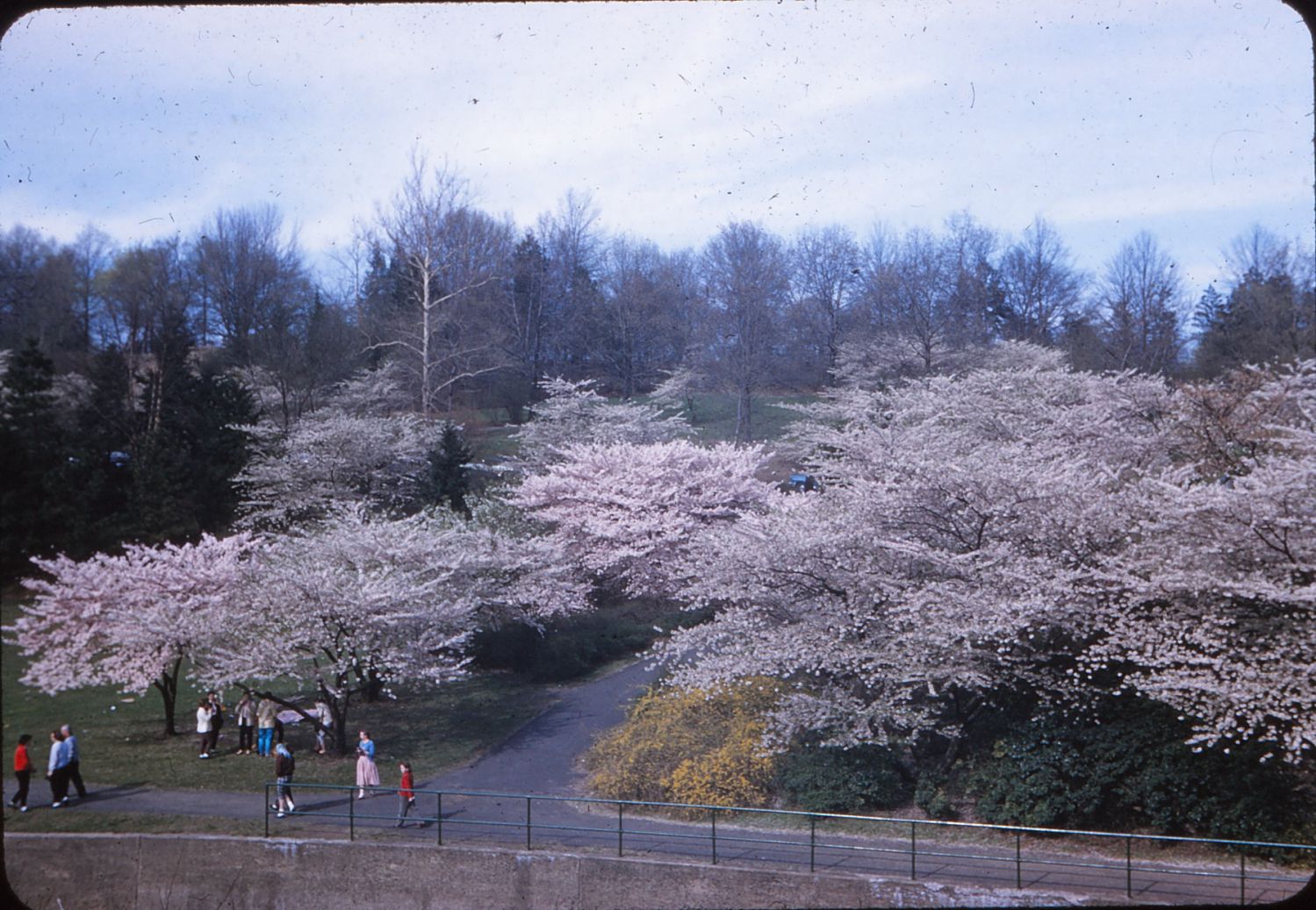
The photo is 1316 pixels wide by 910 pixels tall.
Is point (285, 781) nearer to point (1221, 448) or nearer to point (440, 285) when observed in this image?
point (440, 285)

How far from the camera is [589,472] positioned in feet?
46.6

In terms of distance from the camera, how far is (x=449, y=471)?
1361 cm

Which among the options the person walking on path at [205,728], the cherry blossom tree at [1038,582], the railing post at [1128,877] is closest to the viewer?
the railing post at [1128,877]

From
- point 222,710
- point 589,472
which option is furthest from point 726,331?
point 222,710

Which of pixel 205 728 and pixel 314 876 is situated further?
pixel 205 728

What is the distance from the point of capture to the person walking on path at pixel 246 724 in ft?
32.4

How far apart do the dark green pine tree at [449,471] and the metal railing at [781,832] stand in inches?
214

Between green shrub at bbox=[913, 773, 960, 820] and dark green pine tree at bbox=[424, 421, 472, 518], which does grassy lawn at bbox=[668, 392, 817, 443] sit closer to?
dark green pine tree at bbox=[424, 421, 472, 518]

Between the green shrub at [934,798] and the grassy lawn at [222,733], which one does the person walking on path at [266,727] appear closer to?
the grassy lawn at [222,733]

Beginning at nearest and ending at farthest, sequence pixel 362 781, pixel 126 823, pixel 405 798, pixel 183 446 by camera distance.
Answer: pixel 126 823 → pixel 405 798 → pixel 362 781 → pixel 183 446

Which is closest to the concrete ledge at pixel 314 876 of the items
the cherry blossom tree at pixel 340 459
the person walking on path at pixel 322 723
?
the person walking on path at pixel 322 723

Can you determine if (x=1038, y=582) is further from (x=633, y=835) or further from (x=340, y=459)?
(x=340, y=459)

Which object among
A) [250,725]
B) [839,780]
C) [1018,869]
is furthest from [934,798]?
[250,725]

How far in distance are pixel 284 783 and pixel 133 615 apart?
3.38 meters
